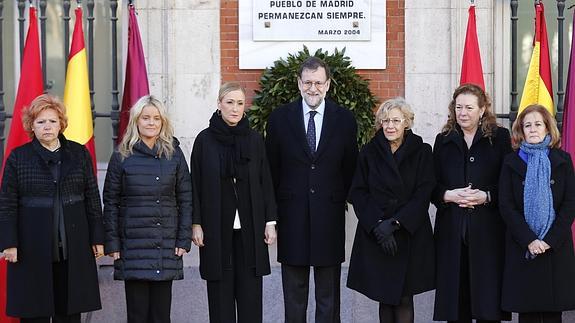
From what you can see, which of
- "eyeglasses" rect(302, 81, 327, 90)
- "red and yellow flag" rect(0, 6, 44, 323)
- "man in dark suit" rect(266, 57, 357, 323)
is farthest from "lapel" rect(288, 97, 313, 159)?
"red and yellow flag" rect(0, 6, 44, 323)

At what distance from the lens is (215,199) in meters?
6.14

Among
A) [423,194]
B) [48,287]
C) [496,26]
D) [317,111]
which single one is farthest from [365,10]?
[48,287]

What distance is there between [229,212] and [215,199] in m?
0.12

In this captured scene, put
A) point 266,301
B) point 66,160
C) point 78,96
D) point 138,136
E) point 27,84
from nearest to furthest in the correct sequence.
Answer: point 66,160, point 138,136, point 27,84, point 78,96, point 266,301

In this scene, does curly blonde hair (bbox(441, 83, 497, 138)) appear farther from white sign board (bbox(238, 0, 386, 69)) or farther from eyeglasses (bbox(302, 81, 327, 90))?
white sign board (bbox(238, 0, 386, 69))

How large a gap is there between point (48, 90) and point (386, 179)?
3819 mm

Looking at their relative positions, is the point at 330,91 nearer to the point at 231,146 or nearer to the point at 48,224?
the point at 231,146

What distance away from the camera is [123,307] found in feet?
25.5

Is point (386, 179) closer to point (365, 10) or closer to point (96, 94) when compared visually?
point (365, 10)

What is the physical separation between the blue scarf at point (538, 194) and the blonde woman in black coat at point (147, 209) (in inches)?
84.0

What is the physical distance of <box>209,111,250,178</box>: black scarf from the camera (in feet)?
20.2

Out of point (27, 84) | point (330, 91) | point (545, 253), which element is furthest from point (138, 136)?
point (545, 253)

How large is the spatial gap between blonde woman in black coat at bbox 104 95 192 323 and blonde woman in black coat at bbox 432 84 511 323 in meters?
1.68

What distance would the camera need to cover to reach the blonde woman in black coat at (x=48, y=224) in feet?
19.3
